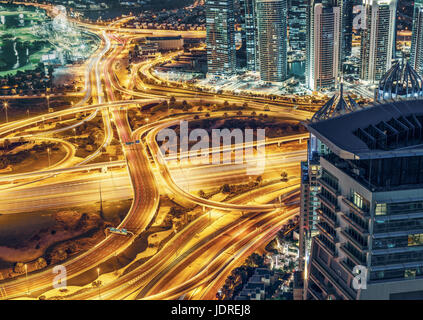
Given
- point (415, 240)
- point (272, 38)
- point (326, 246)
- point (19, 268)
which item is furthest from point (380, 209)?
point (272, 38)

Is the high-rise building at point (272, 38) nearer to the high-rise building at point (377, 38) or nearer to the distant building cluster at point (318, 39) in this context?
the distant building cluster at point (318, 39)

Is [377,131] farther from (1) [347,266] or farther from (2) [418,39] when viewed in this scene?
(2) [418,39]

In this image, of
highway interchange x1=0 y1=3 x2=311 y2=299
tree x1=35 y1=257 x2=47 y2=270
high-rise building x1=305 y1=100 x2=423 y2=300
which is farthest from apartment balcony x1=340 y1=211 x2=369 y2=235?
tree x1=35 y1=257 x2=47 y2=270

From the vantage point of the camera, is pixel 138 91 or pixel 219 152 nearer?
pixel 219 152

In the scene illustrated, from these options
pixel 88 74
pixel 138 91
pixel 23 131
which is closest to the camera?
pixel 23 131

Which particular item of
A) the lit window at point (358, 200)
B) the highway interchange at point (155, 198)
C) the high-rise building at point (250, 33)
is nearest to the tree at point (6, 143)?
the highway interchange at point (155, 198)

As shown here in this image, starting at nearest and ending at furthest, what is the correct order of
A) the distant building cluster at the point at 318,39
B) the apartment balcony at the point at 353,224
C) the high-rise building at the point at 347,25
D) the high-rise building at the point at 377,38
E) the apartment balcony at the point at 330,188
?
the apartment balcony at the point at 353,224 → the apartment balcony at the point at 330,188 → the high-rise building at the point at 377,38 → the distant building cluster at the point at 318,39 → the high-rise building at the point at 347,25
